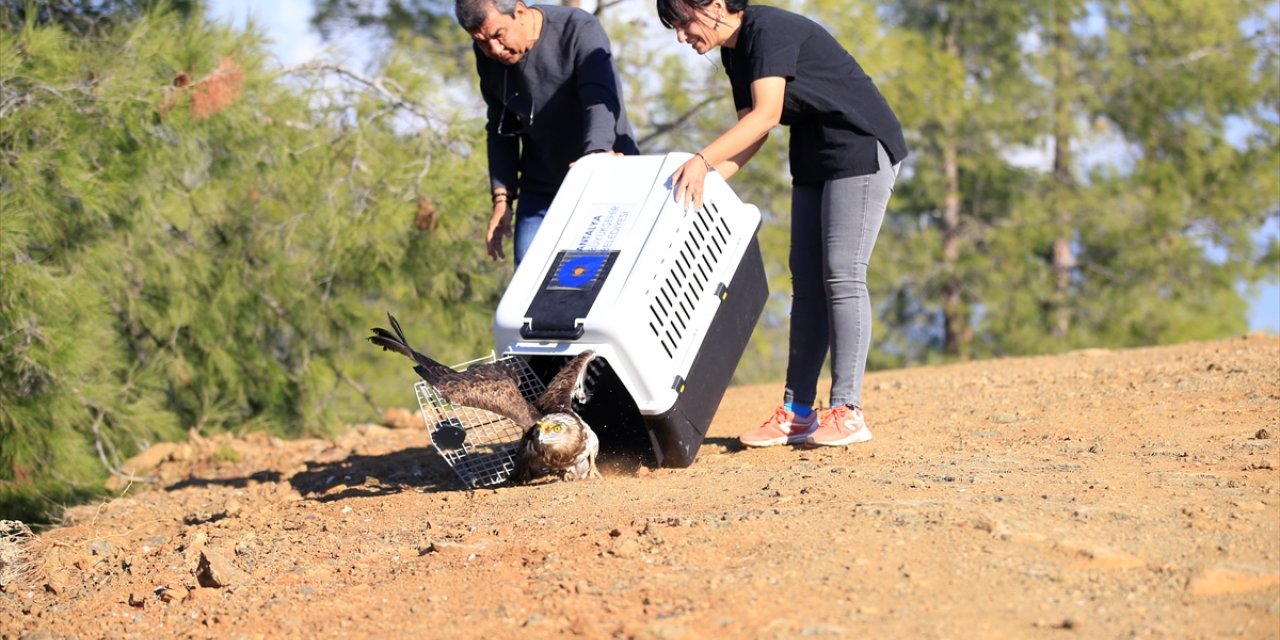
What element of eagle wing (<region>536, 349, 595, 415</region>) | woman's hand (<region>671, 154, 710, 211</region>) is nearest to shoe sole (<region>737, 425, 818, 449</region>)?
eagle wing (<region>536, 349, 595, 415</region>)

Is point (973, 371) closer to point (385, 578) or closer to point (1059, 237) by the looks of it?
point (385, 578)

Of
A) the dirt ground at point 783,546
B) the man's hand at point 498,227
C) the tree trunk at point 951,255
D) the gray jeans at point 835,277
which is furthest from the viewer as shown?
the tree trunk at point 951,255

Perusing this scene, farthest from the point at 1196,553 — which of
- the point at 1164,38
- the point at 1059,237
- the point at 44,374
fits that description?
the point at 1164,38

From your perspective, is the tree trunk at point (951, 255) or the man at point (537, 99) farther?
the tree trunk at point (951, 255)

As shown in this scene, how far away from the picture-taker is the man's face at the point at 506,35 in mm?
4523

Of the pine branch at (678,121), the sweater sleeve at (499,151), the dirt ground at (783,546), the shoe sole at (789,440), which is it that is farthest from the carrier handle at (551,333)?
the pine branch at (678,121)

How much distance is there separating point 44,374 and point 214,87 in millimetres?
1731

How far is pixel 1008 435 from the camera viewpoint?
4.51 metres

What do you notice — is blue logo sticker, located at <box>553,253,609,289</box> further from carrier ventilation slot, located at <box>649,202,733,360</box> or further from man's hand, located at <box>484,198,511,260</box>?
man's hand, located at <box>484,198,511,260</box>

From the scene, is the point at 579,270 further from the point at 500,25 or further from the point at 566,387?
the point at 500,25

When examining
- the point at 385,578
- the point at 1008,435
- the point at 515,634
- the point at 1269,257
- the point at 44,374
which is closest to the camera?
the point at 515,634

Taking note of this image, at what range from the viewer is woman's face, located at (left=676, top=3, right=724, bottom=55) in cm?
398

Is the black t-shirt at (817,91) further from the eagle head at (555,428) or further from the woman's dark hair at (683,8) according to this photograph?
the eagle head at (555,428)

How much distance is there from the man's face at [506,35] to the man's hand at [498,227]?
56 cm
